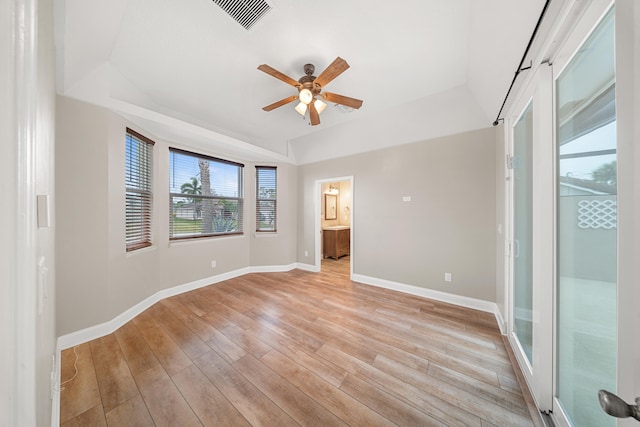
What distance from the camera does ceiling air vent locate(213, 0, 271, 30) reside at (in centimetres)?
153

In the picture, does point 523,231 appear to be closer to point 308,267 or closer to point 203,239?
point 308,267

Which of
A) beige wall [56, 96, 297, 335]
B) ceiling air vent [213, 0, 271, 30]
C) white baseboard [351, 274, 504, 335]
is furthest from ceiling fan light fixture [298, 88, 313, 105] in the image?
white baseboard [351, 274, 504, 335]

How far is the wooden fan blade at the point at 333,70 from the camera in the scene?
1793 mm

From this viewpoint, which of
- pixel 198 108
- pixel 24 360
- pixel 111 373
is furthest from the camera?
pixel 198 108

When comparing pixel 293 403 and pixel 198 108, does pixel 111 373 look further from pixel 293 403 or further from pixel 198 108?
pixel 198 108

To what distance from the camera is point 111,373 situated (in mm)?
1603

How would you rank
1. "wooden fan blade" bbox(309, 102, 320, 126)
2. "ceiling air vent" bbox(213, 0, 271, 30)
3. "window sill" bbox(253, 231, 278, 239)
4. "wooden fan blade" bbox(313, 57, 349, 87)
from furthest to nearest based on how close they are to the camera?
"window sill" bbox(253, 231, 278, 239), "wooden fan blade" bbox(309, 102, 320, 126), "wooden fan blade" bbox(313, 57, 349, 87), "ceiling air vent" bbox(213, 0, 271, 30)

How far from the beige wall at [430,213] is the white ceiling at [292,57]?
0.31 meters

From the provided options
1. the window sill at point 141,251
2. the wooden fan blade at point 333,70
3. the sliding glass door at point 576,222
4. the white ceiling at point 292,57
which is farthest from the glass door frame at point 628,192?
the window sill at point 141,251

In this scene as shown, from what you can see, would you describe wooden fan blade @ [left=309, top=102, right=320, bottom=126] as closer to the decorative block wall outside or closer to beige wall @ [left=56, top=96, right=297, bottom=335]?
beige wall @ [left=56, top=96, right=297, bottom=335]

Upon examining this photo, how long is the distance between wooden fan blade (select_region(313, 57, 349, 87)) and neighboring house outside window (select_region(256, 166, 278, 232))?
94.5 inches

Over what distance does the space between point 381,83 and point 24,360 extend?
3.03 meters

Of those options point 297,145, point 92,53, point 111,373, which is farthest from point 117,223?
point 297,145

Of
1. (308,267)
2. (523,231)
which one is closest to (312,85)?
(523,231)
